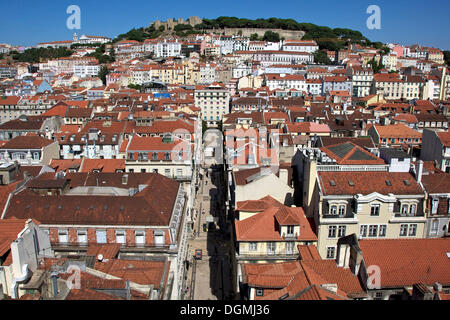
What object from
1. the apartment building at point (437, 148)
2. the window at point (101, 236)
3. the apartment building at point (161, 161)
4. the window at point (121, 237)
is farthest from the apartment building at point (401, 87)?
the window at point (101, 236)

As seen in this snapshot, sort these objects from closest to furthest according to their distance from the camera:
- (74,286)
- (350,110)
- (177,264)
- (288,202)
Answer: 1. (74,286)
2. (177,264)
3. (288,202)
4. (350,110)

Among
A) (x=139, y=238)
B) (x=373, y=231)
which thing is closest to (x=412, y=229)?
(x=373, y=231)

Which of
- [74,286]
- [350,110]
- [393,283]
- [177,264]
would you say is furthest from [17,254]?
[350,110]

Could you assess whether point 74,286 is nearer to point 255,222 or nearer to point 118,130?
point 255,222

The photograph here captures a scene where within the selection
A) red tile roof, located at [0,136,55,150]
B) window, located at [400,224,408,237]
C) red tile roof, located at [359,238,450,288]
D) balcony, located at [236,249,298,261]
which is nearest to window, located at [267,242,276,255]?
balcony, located at [236,249,298,261]

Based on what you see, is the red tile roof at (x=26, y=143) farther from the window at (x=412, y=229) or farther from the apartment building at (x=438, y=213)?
Answer: the apartment building at (x=438, y=213)

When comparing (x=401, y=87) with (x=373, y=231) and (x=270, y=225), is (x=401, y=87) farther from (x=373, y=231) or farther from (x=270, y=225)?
(x=270, y=225)
